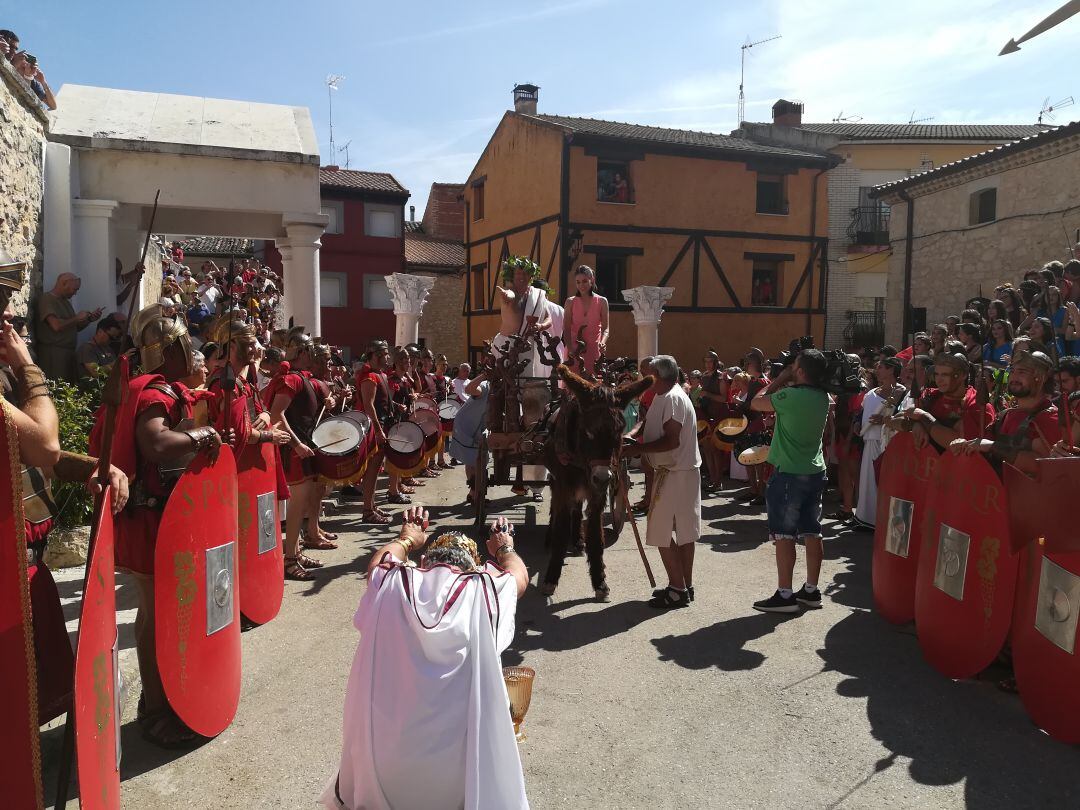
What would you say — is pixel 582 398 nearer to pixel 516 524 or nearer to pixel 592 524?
pixel 592 524

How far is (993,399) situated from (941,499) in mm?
1862

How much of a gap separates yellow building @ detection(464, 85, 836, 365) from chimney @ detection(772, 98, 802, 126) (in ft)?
11.1

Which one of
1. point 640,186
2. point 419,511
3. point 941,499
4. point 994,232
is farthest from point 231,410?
point 640,186

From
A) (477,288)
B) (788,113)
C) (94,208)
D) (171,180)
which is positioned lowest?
(94,208)

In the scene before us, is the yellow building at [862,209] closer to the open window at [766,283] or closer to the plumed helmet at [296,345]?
the open window at [766,283]

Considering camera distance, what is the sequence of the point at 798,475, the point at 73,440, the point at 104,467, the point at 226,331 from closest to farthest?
1. the point at 104,467
2. the point at 226,331
3. the point at 798,475
4. the point at 73,440

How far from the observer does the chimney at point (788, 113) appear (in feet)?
99.8

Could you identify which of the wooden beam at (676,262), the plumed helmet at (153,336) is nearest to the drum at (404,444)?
the plumed helmet at (153,336)

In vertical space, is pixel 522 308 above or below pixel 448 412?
above

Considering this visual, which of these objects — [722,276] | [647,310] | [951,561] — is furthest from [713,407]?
[722,276]

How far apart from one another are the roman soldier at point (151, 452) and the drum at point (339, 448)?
10.6ft

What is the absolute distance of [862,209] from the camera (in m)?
27.5

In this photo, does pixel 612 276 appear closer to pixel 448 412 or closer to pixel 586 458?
pixel 448 412

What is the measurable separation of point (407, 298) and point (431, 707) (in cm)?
1463
